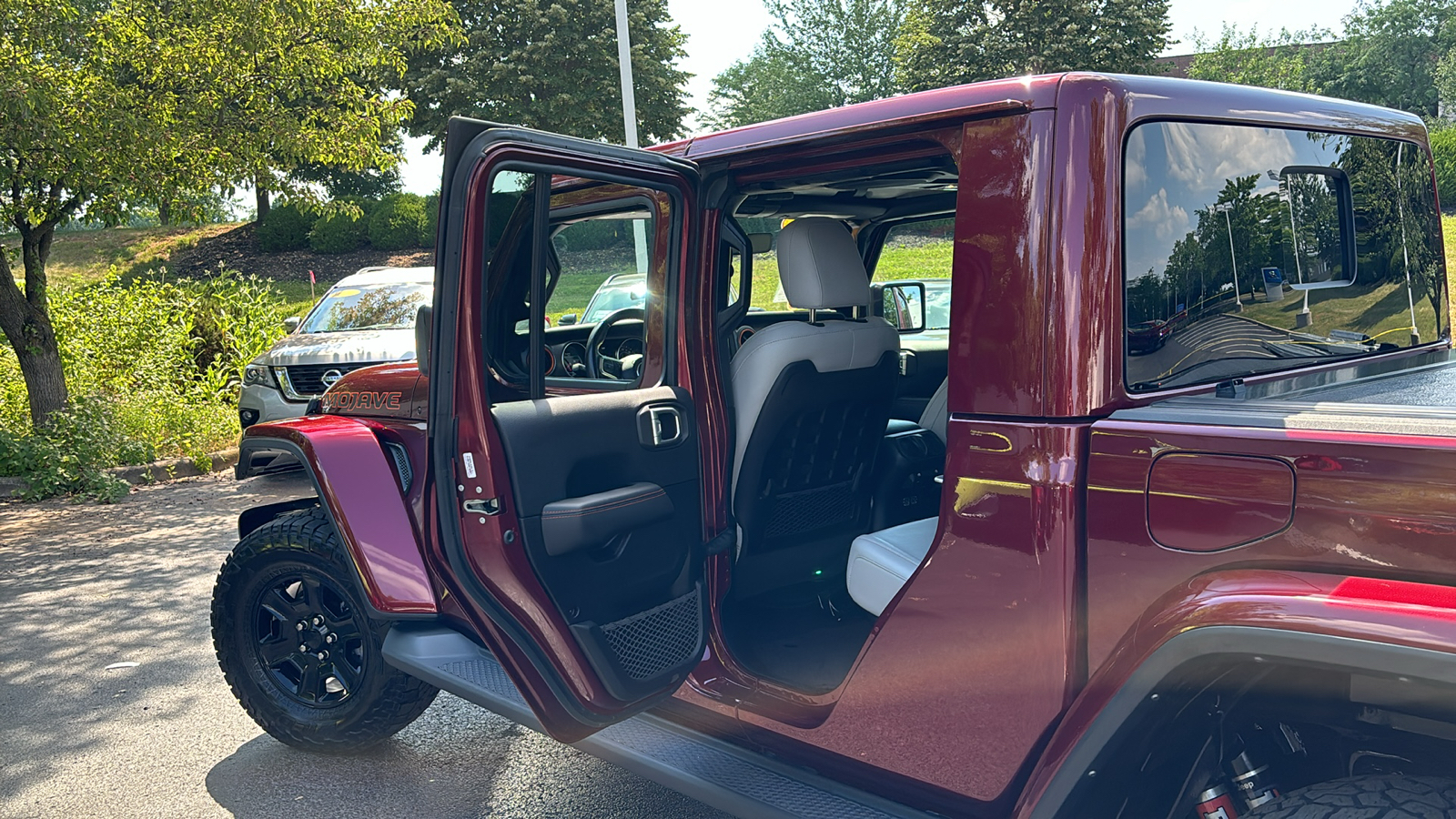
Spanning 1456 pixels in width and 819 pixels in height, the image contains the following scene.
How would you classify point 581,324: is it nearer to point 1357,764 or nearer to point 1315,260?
point 1315,260

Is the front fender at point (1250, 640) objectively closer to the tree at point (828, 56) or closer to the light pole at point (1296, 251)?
the light pole at point (1296, 251)

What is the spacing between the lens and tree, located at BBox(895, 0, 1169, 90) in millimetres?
32031

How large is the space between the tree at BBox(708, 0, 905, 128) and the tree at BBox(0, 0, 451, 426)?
38.8m

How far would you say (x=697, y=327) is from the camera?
2.86 m

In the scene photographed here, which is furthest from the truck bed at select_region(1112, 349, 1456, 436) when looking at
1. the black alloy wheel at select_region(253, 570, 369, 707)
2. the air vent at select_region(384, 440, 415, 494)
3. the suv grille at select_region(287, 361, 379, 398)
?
the suv grille at select_region(287, 361, 379, 398)

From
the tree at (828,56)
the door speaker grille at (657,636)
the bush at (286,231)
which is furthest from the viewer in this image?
the tree at (828,56)

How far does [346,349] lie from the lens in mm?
9102

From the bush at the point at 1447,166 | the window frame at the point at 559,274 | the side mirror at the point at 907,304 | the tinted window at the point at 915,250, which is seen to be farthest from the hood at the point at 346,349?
the bush at the point at 1447,166

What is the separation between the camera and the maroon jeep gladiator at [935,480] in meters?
1.73

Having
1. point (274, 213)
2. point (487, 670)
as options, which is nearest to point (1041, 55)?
point (274, 213)

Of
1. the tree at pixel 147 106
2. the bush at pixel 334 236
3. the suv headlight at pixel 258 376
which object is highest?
the bush at pixel 334 236

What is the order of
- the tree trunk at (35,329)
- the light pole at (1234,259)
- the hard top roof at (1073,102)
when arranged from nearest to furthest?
1. the hard top roof at (1073,102)
2. the light pole at (1234,259)
3. the tree trunk at (35,329)

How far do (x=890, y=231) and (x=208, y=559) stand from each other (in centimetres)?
491

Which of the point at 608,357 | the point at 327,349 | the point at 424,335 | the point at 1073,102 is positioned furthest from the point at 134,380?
the point at 1073,102
